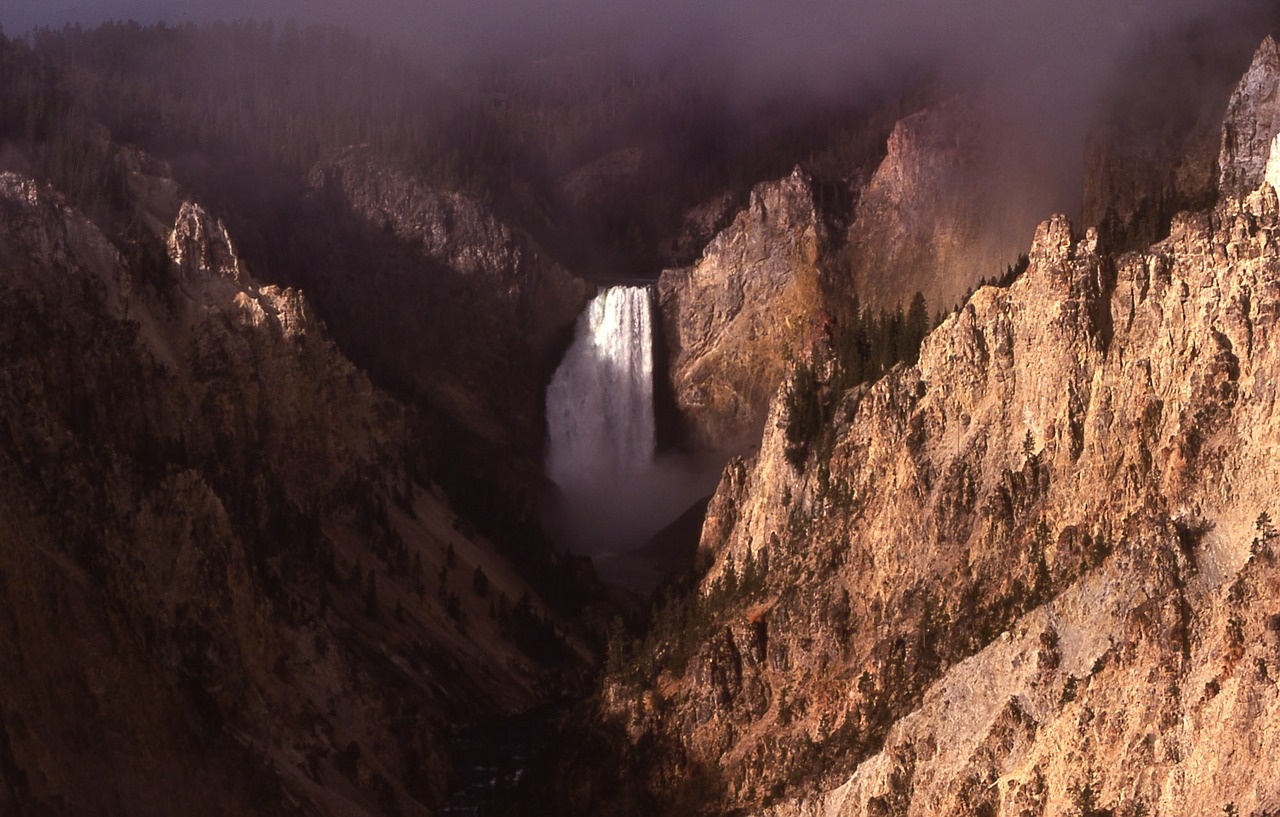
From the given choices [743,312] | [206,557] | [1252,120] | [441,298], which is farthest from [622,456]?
[1252,120]

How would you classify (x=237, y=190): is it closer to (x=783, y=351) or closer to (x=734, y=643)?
(x=783, y=351)

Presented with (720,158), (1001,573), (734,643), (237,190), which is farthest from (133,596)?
(720,158)

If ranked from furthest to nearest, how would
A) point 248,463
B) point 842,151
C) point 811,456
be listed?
point 842,151
point 248,463
point 811,456

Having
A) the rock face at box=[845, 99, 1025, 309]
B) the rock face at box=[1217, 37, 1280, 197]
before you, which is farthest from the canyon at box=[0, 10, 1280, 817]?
the rock face at box=[845, 99, 1025, 309]

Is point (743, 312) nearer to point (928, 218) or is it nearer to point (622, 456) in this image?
point (622, 456)

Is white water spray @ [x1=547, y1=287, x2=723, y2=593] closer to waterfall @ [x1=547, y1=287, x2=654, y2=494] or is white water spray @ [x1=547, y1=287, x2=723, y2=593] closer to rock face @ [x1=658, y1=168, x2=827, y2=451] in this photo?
waterfall @ [x1=547, y1=287, x2=654, y2=494]
